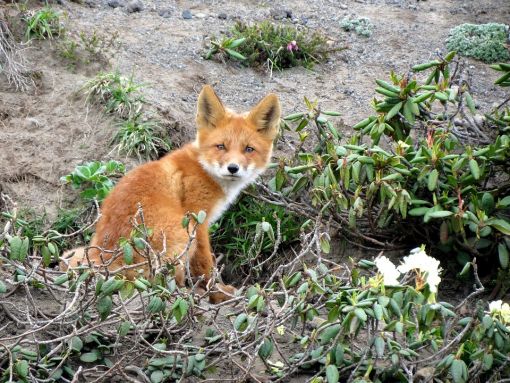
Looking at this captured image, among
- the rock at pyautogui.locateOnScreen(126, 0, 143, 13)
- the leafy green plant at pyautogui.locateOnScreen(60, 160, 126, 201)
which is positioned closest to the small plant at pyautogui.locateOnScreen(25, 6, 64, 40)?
the rock at pyautogui.locateOnScreen(126, 0, 143, 13)

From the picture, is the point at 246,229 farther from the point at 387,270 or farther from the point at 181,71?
the point at 387,270

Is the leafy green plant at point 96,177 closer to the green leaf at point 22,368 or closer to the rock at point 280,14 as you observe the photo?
the green leaf at point 22,368

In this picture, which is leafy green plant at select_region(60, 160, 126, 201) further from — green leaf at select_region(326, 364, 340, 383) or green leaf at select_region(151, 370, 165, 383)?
green leaf at select_region(326, 364, 340, 383)

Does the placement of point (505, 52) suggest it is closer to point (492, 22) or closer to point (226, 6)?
point (492, 22)

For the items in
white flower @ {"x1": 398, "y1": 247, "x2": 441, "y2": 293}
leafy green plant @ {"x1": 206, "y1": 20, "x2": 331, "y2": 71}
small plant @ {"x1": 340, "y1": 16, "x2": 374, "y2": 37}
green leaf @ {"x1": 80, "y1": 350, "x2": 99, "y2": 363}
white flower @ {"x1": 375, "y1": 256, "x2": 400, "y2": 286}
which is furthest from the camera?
small plant @ {"x1": 340, "y1": 16, "x2": 374, "y2": 37}

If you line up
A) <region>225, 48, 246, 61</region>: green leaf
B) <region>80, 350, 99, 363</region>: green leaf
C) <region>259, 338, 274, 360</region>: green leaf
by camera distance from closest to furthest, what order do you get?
<region>259, 338, 274, 360</region>: green leaf < <region>80, 350, 99, 363</region>: green leaf < <region>225, 48, 246, 61</region>: green leaf

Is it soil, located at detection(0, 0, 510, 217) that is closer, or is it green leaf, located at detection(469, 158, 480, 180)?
green leaf, located at detection(469, 158, 480, 180)

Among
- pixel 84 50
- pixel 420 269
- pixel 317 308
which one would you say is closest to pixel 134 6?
pixel 84 50

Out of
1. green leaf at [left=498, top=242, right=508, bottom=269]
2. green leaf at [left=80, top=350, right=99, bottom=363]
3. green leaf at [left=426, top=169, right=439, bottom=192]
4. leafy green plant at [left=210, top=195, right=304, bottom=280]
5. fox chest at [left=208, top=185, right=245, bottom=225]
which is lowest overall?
leafy green plant at [left=210, top=195, right=304, bottom=280]

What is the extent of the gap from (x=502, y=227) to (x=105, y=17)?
18.7 ft

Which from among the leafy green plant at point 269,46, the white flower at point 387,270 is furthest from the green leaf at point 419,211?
the leafy green plant at point 269,46

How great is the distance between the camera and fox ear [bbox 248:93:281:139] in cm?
703

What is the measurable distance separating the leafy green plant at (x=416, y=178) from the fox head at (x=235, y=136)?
27 centimetres

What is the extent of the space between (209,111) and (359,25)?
397 centimetres
